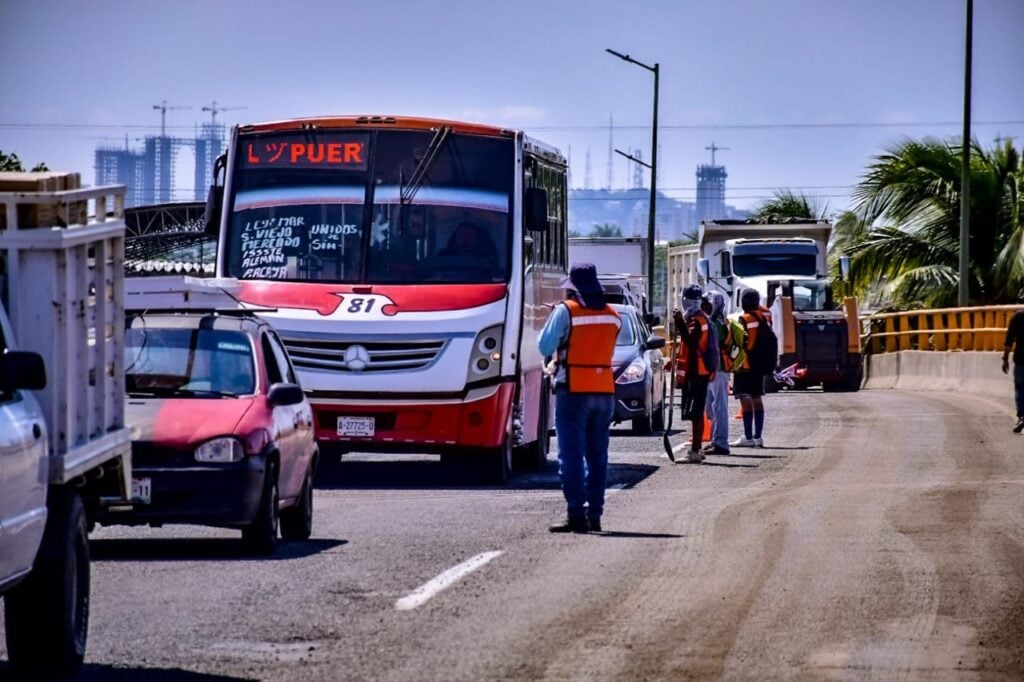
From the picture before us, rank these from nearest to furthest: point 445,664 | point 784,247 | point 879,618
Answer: point 445,664 < point 879,618 < point 784,247

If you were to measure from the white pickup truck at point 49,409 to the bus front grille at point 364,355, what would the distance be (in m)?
9.73

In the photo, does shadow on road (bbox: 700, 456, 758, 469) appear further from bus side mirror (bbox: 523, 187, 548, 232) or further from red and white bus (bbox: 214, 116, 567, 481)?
bus side mirror (bbox: 523, 187, 548, 232)

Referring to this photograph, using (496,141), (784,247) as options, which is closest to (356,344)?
(496,141)

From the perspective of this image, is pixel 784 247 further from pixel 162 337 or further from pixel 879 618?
pixel 879 618

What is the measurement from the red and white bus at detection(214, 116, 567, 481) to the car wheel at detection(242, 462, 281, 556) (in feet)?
19.3

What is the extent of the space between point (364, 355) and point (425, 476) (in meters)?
2.28

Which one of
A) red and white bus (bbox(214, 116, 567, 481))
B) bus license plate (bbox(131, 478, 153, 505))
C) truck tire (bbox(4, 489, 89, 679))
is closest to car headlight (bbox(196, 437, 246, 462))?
bus license plate (bbox(131, 478, 153, 505))

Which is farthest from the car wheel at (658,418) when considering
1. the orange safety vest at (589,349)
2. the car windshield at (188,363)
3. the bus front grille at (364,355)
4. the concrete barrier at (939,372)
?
the car windshield at (188,363)

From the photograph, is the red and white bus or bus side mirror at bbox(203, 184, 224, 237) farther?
bus side mirror at bbox(203, 184, 224, 237)

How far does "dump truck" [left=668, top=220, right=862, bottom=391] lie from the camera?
1831 inches

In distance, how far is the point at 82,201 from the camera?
9266 millimetres

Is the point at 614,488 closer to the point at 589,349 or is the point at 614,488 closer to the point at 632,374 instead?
the point at 589,349

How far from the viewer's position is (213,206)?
20.5 metres

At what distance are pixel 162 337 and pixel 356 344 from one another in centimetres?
491
